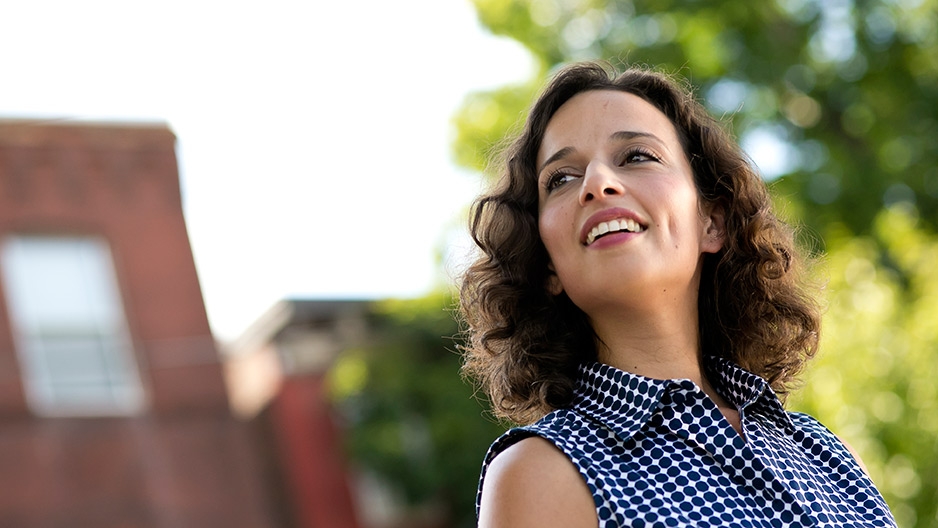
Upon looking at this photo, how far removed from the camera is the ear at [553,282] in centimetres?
250

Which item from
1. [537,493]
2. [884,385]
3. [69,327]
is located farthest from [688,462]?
[69,327]

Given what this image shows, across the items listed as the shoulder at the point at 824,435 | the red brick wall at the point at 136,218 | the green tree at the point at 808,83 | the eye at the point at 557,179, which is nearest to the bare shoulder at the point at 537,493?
the eye at the point at 557,179

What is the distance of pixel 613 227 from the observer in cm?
224

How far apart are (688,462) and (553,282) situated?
552mm

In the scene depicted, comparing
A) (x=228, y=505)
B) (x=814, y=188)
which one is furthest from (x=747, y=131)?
(x=228, y=505)

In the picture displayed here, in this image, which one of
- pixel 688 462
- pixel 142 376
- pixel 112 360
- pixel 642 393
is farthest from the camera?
pixel 142 376

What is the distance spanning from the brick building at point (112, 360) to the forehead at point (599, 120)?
14.3 metres

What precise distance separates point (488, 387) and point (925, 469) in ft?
19.1

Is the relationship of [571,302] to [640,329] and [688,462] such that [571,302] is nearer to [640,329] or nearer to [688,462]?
[640,329]

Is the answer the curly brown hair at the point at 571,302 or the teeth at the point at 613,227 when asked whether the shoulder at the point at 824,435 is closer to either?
the curly brown hair at the point at 571,302

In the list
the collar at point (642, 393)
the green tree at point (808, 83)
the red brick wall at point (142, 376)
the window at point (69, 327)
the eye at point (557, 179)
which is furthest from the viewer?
the window at point (69, 327)

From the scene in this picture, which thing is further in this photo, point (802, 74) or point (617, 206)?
point (802, 74)

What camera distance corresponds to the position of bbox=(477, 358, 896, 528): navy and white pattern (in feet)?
6.57

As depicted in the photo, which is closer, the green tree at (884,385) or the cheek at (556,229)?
the cheek at (556,229)
